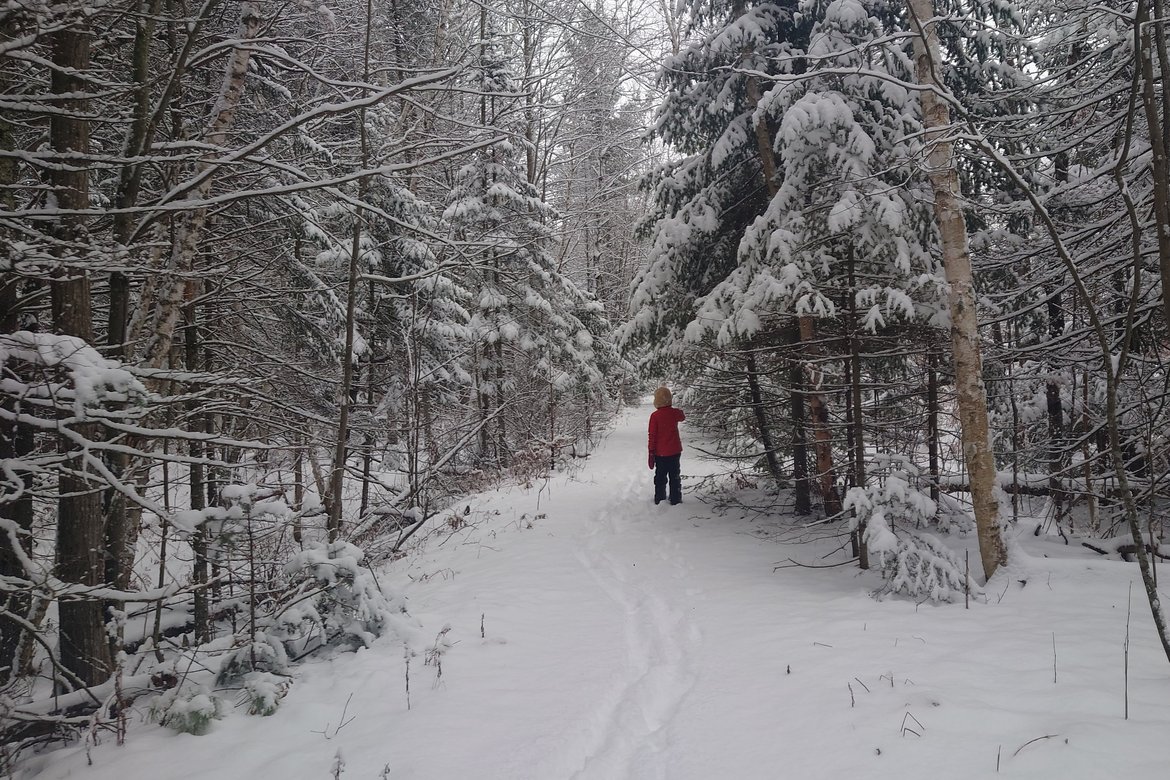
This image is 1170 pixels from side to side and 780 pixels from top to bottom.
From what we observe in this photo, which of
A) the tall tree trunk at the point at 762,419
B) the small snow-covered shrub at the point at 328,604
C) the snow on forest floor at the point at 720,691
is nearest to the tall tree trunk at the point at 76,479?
the snow on forest floor at the point at 720,691

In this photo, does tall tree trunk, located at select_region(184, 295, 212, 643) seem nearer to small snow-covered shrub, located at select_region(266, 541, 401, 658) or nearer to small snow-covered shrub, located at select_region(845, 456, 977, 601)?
small snow-covered shrub, located at select_region(266, 541, 401, 658)

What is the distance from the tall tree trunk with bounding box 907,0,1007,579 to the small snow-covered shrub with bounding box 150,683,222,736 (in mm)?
5994

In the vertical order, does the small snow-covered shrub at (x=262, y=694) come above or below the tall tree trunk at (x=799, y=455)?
below

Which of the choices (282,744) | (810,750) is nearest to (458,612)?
(282,744)

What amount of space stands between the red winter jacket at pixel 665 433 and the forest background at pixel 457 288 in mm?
594

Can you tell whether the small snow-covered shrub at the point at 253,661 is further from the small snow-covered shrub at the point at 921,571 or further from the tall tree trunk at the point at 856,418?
the tall tree trunk at the point at 856,418

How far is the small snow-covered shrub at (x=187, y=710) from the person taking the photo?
3539mm

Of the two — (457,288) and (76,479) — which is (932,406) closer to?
(76,479)

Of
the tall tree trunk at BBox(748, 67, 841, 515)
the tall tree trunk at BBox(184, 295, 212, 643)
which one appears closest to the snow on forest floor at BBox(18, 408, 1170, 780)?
the tall tree trunk at BBox(748, 67, 841, 515)

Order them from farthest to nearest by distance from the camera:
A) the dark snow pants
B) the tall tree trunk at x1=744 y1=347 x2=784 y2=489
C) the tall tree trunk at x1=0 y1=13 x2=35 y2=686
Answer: the dark snow pants < the tall tree trunk at x1=744 y1=347 x2=784 y2=489 < the tall tree trunk at x1=0 y1=13 x2=35 y2=686

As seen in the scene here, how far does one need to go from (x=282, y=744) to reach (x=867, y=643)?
4008mm

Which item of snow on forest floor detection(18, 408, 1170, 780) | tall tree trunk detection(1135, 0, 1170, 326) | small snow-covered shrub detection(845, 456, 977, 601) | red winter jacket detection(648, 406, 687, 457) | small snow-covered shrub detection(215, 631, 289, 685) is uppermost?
tall tree trunk detection(1135, 0, 1170, 326)

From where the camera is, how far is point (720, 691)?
4.09 meters

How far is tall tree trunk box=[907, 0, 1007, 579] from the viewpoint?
5.25 m
